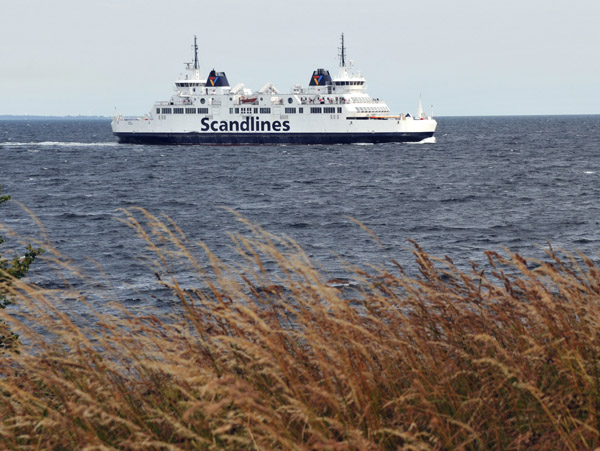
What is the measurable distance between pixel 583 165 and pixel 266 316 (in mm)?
63116

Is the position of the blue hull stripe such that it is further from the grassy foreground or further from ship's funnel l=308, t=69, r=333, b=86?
the grassy foreground

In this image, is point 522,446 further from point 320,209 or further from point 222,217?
point 320,209

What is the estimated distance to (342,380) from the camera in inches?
134

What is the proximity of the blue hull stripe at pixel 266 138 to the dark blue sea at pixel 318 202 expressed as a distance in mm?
2523

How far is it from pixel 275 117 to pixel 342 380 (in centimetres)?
7964

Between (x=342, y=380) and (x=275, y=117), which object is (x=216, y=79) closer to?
(x=275, y=117)

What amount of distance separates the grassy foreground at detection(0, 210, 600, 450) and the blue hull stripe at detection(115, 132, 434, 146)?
75659mm

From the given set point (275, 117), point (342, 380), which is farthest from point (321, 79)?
point (342, 380)

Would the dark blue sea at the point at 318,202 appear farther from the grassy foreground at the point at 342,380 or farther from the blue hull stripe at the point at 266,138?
the blue hull stripe at the point at 266,138

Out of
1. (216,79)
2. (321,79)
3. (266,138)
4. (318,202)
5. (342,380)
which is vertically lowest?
(318,202)

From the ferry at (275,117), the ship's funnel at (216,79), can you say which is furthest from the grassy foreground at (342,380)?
the ship's funnel at (216,79)

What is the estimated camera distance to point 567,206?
35.9 m

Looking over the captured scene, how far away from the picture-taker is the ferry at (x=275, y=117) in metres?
79.4

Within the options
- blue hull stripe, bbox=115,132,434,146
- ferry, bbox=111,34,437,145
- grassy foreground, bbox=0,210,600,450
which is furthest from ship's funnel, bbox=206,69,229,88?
grassy foreground, bbox=0,210,600,450
